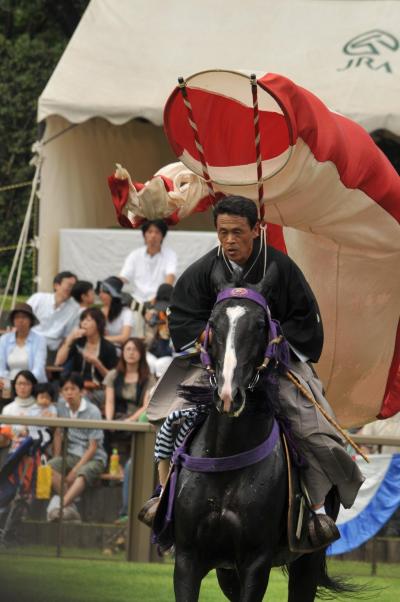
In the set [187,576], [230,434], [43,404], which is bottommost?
[187,576]

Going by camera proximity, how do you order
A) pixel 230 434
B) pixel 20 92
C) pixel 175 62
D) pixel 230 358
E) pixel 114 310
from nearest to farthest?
pixel 230 358 → pixel 230 434 → pixel 114 310 → pixel 175 62 → pixel 20 92

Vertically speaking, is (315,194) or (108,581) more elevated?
(315,194)

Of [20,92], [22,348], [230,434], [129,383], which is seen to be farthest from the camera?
[20,92]

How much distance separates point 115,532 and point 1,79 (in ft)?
57.5

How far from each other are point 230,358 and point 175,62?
36.8ft

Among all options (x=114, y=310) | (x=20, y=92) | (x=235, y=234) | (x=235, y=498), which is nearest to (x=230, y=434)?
(x=235, y=498)

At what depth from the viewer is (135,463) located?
475 inches

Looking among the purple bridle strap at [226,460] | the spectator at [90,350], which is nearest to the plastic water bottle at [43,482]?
the spectator at [90,350]

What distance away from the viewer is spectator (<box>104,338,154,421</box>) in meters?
12.8

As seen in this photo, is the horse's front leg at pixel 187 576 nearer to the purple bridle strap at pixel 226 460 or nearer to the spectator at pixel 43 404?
the purple bridle strap at pixel 226 460

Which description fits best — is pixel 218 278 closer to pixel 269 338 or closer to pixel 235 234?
pixel 235 234

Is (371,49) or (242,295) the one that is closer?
(242,295)

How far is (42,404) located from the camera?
12.6m

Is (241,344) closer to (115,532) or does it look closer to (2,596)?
(2,596)
